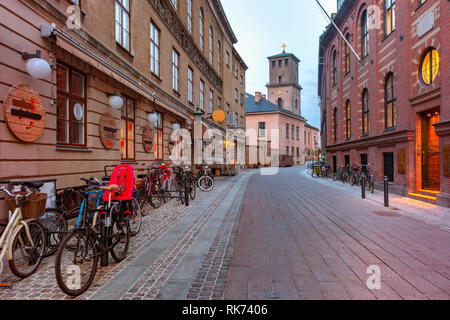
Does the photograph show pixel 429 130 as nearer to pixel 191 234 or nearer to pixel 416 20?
pixel 416 20

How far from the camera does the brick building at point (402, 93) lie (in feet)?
28.6

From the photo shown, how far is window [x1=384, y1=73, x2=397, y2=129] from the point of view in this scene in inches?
485

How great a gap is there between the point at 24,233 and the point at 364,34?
1830 cm

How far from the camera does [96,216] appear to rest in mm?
3863

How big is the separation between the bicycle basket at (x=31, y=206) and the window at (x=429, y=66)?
1136 cm

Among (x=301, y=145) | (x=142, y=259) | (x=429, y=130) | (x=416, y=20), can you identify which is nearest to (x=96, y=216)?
(x=142, y=259)

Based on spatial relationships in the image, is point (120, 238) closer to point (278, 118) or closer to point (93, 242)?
point (93, 242)

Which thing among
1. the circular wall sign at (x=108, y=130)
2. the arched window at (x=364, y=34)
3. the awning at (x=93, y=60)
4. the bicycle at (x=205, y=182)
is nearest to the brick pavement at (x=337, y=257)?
the circular wall sign at (x=108, y=130)

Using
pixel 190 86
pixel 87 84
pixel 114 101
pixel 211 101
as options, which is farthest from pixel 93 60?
pixel 211 101

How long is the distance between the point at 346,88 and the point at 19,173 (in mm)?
18996

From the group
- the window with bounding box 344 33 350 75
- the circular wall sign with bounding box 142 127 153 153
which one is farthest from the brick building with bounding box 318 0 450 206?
the circular wall sign with bounding box 142 127 153 153

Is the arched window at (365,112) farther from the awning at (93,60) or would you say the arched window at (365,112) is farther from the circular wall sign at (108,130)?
the circular wall sign at (108,130)

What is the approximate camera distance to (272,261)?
13.3ft

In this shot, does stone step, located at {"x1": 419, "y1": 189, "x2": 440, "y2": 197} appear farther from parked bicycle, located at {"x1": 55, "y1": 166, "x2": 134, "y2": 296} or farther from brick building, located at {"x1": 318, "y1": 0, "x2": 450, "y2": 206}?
parked bicycle, located at {"x1": 55, "y1": 166, "x2": 134, "y2": 296}
